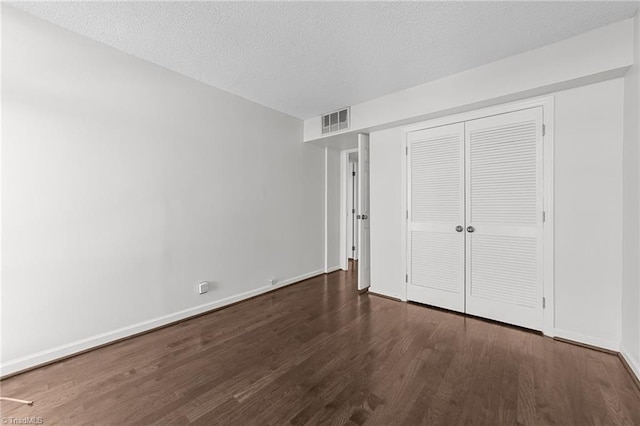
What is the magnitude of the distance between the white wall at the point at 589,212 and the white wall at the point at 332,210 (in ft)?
10.2

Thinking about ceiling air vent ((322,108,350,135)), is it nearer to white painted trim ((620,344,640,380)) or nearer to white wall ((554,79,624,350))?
white wall ((554,79,624,350))

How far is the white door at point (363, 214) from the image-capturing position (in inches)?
149

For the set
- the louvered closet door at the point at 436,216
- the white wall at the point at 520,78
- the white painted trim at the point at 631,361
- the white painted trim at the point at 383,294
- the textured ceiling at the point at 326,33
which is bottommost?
the white painted trim at the point at 383,294

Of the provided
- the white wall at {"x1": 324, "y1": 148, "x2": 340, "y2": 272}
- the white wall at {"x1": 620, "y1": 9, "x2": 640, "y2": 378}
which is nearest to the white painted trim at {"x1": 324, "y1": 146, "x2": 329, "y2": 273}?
the white wall at {"x1": 324, "y1": 148, "x2": 340, "y2": 272}

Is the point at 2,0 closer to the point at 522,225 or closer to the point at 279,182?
the point at 279,182

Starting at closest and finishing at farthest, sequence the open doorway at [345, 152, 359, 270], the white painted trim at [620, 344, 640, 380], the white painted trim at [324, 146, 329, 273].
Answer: the white painted trim at [620, 344, 640, 380], the white painted trim at [324, 146, 329, 273], the open doorway at [345, 152, 359, 270]

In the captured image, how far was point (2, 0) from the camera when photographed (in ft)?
6.04

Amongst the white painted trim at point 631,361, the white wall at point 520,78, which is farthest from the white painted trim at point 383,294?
the white wall at point 520,78

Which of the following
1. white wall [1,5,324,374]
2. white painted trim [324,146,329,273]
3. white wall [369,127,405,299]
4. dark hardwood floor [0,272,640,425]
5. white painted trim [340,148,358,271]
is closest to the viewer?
dark hardwood floor [0,272,640,425]

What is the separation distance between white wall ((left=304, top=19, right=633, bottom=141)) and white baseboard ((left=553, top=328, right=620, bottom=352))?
2.22 m

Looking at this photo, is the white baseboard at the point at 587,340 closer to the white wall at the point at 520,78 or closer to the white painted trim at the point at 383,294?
the white painted trim at the point at 383,294

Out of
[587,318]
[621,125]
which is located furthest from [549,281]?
[621,125]

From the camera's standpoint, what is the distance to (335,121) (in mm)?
3859

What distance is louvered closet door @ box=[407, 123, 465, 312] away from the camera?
3.03 metres
